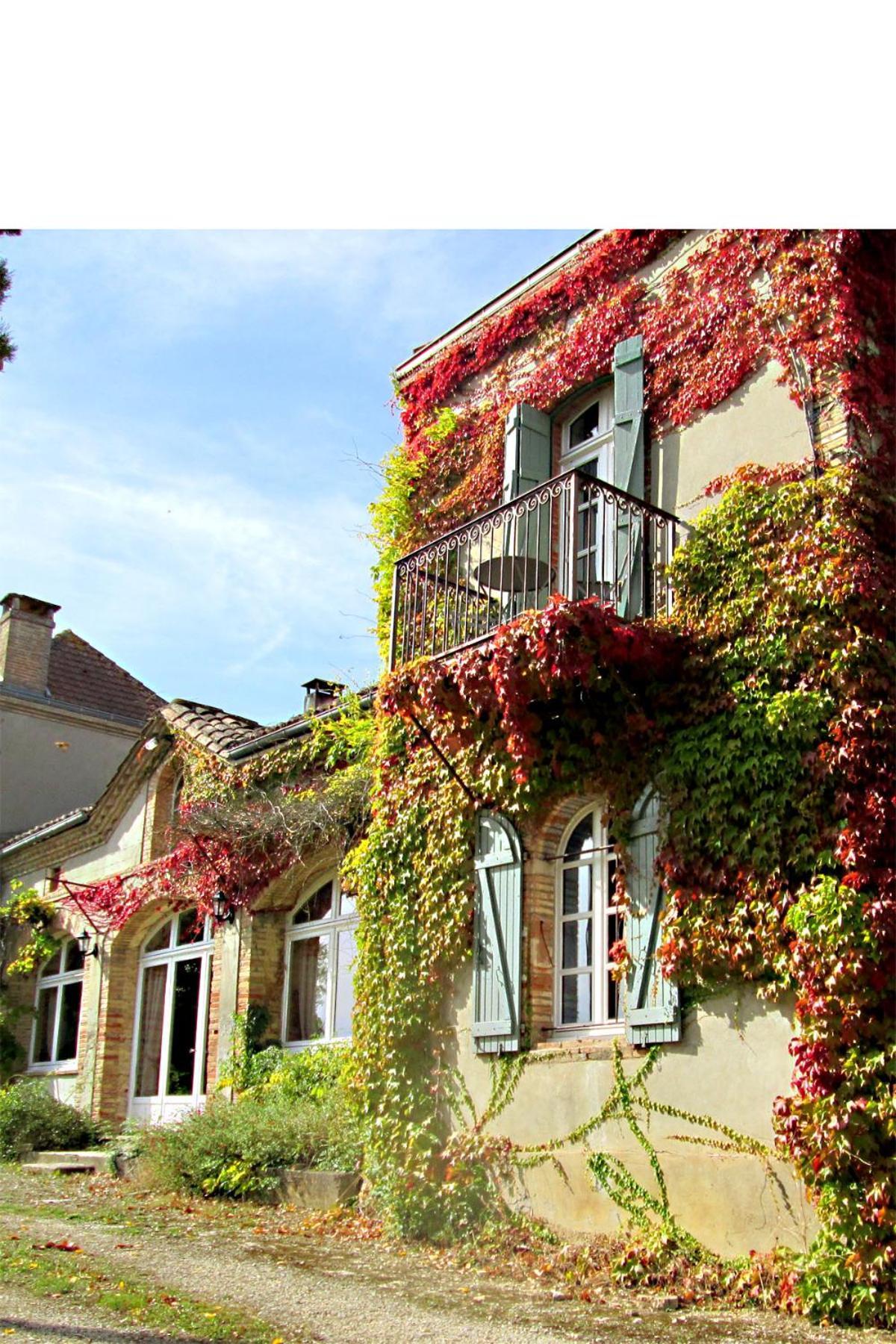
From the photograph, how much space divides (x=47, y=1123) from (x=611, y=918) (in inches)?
338

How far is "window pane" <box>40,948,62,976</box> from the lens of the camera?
17953mm

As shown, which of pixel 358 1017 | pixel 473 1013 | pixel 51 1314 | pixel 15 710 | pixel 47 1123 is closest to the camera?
pixel 51 1314

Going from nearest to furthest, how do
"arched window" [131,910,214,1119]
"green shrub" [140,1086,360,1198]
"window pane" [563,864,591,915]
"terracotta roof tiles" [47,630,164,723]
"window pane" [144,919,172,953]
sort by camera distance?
"window pane" [563,864,591,915] < "green shrub" [140,1086,360,1198] < "arched window" [131,910,214,1119] < "window pane" [144,919,172,953] < "terracotta roof tiles" [47,630,164,723]

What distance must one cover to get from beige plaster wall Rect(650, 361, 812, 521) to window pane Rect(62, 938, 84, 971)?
1146 centimetres

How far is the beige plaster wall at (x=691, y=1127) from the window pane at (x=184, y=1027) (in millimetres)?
6723

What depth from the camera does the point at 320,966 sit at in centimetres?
1296

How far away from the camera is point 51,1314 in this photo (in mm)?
6363

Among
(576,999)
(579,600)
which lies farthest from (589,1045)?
(579,600)

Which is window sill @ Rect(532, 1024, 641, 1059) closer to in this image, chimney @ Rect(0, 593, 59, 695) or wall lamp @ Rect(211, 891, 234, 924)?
wall lamp @ Rect(211, 891, 234, 924)

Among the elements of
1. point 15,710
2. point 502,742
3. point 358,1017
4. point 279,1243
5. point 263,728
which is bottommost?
point 279,1243

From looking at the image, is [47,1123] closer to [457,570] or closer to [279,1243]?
[279,1243]

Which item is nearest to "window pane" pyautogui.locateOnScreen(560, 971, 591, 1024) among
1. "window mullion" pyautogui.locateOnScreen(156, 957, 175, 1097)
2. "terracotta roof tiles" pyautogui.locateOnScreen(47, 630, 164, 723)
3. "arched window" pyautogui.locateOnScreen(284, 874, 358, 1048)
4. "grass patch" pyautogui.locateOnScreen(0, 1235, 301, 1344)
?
"grass patch" pyautogui.locateOnScreen(0, 1235, 301, 1344)

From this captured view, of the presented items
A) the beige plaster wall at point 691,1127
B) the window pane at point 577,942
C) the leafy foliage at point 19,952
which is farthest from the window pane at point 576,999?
the leafy foliage at point 19,952
